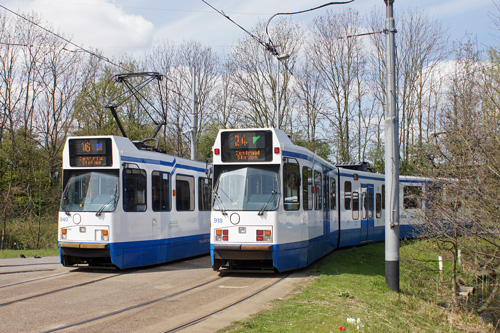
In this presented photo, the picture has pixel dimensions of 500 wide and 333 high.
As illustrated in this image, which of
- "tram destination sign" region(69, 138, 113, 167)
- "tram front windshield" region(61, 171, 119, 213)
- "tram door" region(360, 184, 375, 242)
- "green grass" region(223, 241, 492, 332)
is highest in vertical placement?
"tram destination sign" region(69, 138, 113, 167)

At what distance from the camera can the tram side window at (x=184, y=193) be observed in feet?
49.2

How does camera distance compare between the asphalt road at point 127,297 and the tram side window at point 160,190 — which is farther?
the tram side window at point 160,190

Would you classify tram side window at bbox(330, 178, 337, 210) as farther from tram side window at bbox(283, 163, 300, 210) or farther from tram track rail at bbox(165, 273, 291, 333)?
tram track rail at bbox(165, 273, 291, 333)

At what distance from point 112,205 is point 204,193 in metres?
4.83

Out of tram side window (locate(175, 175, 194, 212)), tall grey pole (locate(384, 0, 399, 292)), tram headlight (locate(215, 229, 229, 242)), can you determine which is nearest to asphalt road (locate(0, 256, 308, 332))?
tram headlight (locate(215, 229, 229, 242))

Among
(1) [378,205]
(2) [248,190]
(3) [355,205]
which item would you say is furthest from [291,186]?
(1) [378,205]

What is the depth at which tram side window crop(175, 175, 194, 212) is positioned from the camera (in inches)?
591

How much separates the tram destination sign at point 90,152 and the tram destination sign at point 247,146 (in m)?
2.84

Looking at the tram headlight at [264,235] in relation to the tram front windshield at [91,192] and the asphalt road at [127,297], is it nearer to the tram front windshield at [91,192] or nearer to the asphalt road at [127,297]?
the asphalt road at [127,297]

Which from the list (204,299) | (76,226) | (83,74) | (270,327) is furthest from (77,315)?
(83,74)

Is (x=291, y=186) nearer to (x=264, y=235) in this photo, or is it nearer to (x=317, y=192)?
(x=264, y=235)

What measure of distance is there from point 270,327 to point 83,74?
2917 cm

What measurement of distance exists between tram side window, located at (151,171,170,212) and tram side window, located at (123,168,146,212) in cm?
47

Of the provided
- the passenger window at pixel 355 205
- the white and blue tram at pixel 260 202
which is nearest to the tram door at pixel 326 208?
the white and blue tram at pixel 260 202
